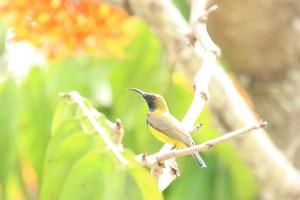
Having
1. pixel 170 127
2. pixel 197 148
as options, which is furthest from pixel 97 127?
pixel 197 148

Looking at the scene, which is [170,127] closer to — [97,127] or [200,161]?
[200,161]

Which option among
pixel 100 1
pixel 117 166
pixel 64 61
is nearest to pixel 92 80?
pixel 64 61

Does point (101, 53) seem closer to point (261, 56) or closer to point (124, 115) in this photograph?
point (124, 115)

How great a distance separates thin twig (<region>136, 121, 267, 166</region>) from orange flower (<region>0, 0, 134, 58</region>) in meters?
0.63

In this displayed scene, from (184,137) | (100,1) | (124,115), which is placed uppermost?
(184,137)

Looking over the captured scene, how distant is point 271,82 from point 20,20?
844mm

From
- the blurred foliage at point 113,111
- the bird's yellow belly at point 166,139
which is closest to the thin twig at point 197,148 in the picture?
the bird's yellow belly at point 166,139

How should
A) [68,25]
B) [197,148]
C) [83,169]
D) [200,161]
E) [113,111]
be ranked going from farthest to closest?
1. [113,111]
2. [68,25]
3. [83,169]
4. [200,161]
5. [197,148]

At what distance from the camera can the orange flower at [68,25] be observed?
1635mm

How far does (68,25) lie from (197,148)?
34.2 inches

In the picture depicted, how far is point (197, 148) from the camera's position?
2.86ft

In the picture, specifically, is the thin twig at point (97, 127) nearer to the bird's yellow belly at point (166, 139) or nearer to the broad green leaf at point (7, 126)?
the bird's yellow belly at point (166, 139)

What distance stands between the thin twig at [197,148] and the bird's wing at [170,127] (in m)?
0.03

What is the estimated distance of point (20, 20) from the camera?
5.59 ft
